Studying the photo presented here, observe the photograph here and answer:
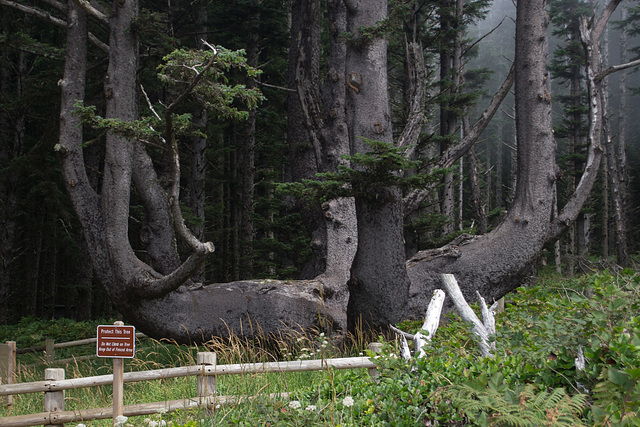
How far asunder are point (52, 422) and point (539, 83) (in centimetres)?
759

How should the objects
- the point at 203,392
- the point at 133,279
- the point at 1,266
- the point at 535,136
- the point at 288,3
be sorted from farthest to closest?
the point at 288,3
the point at 1,266
the point at 535,136
the point at 133,279
the point at 203,392

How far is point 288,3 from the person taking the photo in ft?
50.9

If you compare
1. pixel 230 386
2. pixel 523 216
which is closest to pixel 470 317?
pixel 230 386

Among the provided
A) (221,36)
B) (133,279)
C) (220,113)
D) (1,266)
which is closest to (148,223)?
(133,279)

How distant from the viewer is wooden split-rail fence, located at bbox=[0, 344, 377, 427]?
410 centimetres

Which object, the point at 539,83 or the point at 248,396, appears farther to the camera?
the point at 539,83

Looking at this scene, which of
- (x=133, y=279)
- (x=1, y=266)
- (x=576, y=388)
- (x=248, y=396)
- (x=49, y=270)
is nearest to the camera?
(x=576, y=388)

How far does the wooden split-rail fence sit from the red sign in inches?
24.0

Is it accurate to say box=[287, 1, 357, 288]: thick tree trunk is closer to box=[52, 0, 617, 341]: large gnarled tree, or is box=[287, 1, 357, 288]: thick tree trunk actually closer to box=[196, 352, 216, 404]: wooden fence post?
box=[52, 0, 617, 341]: large gnarled tree

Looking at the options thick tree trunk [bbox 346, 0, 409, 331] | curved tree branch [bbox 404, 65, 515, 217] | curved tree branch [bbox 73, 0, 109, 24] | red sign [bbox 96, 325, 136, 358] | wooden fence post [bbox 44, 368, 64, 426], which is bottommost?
wooden fence post [bbox 44, 368, 64, 426]

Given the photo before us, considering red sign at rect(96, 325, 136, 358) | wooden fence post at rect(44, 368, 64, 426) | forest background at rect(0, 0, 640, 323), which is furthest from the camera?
forest background at rect(0, 0, 640, 323)

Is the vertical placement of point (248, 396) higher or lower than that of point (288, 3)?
lower

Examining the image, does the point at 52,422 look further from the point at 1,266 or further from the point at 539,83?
the point at 1,266

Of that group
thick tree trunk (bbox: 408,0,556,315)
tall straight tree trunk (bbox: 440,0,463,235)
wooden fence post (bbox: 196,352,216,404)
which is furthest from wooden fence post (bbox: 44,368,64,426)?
tall straight tree trunk (bbox: 440,0,463,235)
